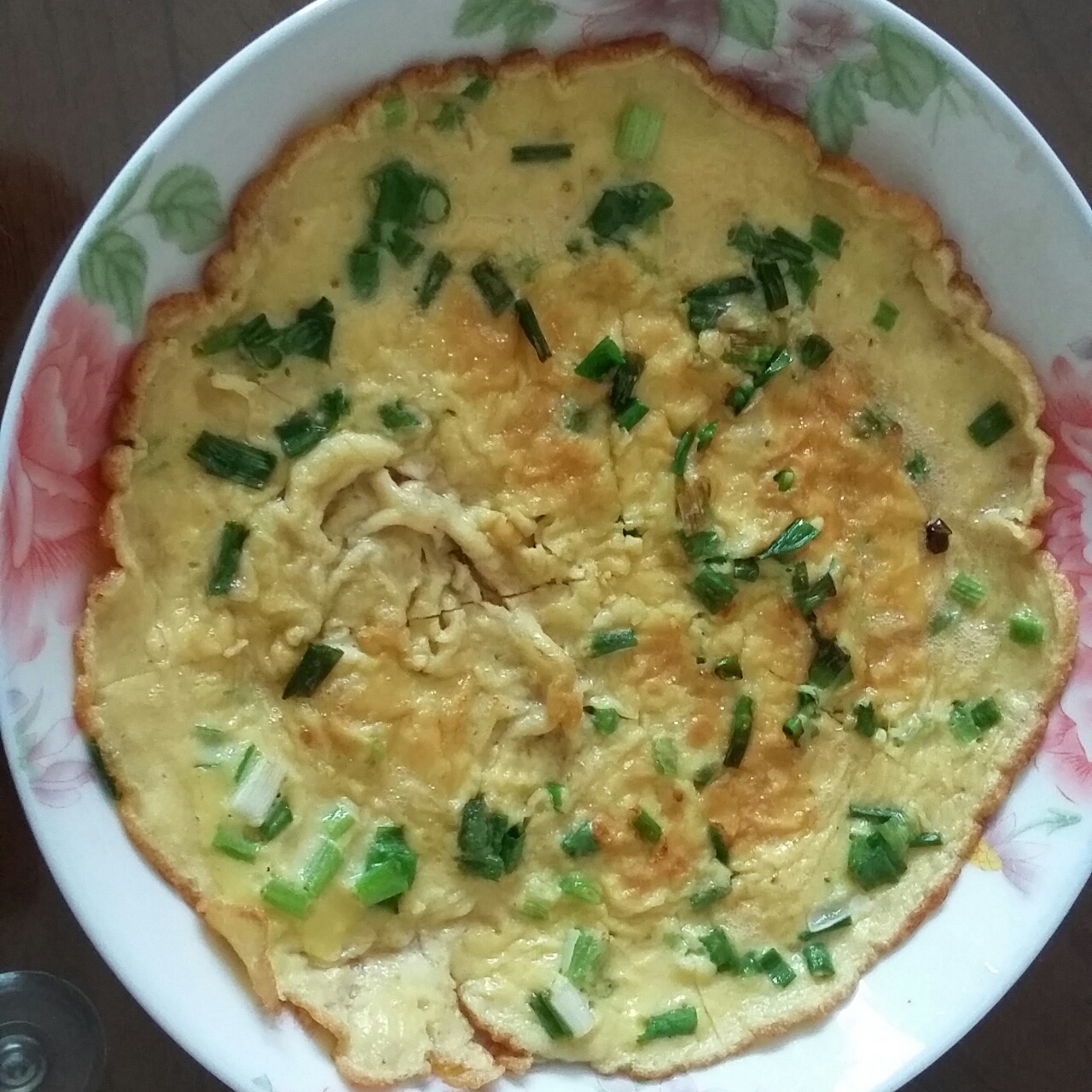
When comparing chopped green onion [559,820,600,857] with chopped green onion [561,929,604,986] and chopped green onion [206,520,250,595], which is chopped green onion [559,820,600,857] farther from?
chopped green onion [206,520,250,595]

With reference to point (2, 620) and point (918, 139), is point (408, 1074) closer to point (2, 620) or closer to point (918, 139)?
point (2, 620)

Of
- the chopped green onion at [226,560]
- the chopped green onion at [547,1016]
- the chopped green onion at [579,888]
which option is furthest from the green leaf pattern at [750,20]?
the chopped green onion at [547,1016]

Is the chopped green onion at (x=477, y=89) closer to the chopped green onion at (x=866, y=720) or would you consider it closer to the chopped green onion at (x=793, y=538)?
the chopped green onion at (x=793, y=538)

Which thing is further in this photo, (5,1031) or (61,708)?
(5,1031)

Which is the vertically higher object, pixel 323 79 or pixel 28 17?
pixel 323 79

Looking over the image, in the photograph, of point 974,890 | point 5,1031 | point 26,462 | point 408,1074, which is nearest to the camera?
point 26,462

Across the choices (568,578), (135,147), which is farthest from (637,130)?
(135,147)

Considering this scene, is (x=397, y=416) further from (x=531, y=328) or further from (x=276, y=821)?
(x=276, y=821)

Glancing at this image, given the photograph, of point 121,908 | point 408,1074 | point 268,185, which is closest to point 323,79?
point 268,185
